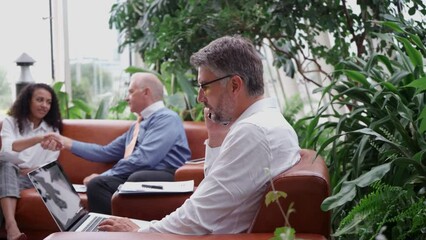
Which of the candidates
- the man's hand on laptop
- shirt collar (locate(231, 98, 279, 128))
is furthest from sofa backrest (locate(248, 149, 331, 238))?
the man's hand on laptop

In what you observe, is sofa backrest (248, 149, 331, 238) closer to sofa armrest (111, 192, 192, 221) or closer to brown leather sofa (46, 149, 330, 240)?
brown leather sofa (46, 149, 330, 240)

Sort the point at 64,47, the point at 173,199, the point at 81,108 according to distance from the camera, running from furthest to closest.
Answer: the point at 64,47 < the point at 81,108 < the point at 173,199

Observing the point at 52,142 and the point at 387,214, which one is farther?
the point at 52,142

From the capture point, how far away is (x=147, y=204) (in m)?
3.61

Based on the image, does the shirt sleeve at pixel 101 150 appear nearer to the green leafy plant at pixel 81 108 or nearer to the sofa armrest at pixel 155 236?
the green leafy plant at pixel 81 108

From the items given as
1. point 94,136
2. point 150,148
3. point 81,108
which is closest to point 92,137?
point 94,136

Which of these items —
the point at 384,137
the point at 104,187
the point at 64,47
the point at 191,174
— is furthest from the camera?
the point at 64,47

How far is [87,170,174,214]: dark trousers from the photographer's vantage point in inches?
174

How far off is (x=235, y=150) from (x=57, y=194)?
125 centimetres

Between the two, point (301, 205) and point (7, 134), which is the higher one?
point (301, 205)

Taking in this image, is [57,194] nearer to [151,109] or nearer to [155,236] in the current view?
[155,236]

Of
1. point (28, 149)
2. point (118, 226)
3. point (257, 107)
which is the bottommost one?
point (28, 149)

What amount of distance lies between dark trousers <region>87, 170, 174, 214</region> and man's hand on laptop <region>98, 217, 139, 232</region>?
5.71ft

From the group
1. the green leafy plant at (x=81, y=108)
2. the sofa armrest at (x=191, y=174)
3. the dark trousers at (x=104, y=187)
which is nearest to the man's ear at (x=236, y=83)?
the sofa armrest at (x=191, y=174)
